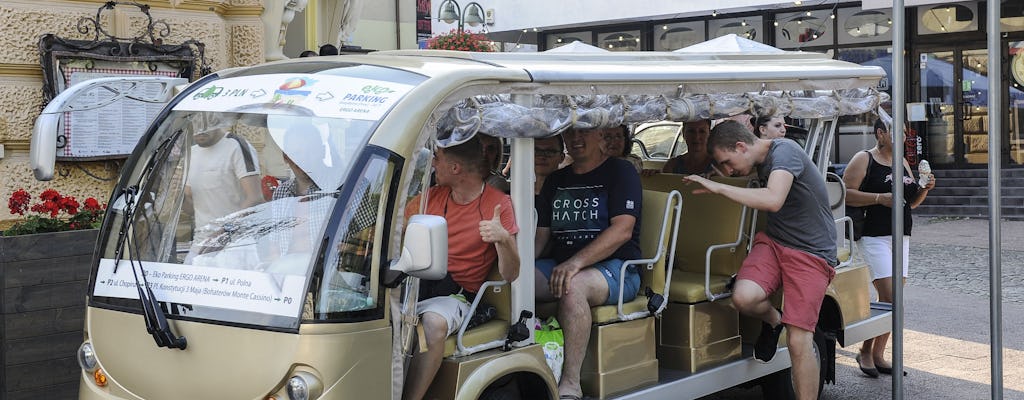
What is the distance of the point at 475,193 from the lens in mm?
5504

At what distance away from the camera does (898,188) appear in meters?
5.89

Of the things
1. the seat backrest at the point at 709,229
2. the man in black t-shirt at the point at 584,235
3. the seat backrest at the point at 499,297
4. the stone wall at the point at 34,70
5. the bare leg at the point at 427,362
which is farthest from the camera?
the stone wall at the point at 34,70

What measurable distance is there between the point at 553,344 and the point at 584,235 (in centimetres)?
76

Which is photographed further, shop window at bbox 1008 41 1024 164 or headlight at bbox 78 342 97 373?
shop window at bbox 1008 41 1024 164

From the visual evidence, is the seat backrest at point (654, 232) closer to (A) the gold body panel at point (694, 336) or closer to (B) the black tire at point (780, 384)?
(A) the gold body panel at point (694, 336)

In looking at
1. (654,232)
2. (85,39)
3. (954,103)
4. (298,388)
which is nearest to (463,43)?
(85,39)

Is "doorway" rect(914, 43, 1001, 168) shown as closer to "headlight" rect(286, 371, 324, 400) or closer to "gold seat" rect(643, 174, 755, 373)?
"gold seat" rect(643, 174, 755, 373)

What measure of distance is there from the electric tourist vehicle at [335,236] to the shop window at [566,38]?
63.9 ft

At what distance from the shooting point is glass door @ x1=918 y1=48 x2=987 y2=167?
819 inches

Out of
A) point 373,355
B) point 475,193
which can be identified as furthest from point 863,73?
point 373,355

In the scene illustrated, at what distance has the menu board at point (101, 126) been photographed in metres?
7.26

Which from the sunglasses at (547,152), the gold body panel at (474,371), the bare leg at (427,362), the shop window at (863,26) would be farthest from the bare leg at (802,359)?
the shop window at (863,26)

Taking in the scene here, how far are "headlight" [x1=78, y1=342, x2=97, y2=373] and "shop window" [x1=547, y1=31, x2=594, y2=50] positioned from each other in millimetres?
21030

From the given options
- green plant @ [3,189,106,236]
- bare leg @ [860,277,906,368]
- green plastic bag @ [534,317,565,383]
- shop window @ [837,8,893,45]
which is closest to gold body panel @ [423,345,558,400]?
green plastic bag @ [534,317,565,383]
